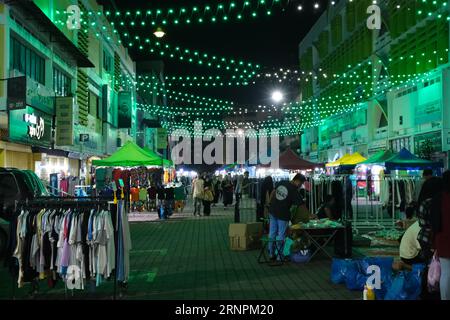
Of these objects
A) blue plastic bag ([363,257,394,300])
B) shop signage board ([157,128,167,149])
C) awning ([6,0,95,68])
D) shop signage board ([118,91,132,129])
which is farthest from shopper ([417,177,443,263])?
shop signage board ([157,128,167,149])

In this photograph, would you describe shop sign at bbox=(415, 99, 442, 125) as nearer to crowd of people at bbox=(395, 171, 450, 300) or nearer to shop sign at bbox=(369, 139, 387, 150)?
shop sign at bbox=(369, 139, 387, 150)

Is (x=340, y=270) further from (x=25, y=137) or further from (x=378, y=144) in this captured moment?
(x=378, y=144)

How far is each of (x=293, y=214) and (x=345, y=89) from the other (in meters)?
33.8

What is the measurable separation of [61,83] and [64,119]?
345 cm

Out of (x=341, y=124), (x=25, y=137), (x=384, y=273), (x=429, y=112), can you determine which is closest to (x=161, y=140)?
(x=341, y=124)

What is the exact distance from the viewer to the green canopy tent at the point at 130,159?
2142 cm

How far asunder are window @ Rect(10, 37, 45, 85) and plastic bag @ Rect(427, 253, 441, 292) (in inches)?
644

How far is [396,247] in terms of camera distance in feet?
43.2

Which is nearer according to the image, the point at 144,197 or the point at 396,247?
the point at 396,247

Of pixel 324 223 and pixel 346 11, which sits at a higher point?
pixel 346 11

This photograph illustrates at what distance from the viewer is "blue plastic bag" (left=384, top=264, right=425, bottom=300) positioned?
723 centimetres

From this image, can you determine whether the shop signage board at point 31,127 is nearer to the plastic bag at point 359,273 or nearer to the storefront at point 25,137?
the storefront at point 25,137
